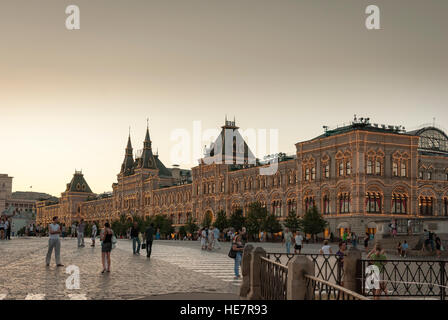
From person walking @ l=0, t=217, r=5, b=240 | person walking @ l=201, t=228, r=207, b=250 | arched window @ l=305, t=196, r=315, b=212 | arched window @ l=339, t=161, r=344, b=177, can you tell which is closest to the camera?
person walking @ l=201, t=228, r=207, b=250

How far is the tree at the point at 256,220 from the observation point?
72.9 meters

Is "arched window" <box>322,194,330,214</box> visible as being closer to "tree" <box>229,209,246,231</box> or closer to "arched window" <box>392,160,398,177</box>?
"arched window" <box>392,160,398,177</box>

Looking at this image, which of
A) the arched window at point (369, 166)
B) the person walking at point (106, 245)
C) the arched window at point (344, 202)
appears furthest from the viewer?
the arched window at point (344, 202)

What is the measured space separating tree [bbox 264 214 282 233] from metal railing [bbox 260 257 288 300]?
59.4m

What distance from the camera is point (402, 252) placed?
123ft

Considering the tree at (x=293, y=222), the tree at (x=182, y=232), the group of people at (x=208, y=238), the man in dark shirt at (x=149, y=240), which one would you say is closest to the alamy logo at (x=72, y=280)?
the man in dark shirt at (x=149, y=240)

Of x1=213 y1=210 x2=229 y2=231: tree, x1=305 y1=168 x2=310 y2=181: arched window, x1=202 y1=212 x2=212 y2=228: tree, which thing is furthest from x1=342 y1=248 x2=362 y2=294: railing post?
x1=202 y1=212 x2=212 y2=228: tree

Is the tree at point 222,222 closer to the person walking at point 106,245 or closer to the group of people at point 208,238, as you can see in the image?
the group of people at point 208,238

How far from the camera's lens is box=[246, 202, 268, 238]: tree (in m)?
72.9

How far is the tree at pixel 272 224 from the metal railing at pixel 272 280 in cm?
5938

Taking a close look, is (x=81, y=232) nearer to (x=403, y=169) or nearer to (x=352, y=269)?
(x=352, y=269)

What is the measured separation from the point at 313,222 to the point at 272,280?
54370 mm

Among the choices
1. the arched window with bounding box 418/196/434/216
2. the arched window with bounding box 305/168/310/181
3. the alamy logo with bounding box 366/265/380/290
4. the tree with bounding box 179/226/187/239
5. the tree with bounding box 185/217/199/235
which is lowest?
the tree with bounding box 179/226/187/239
